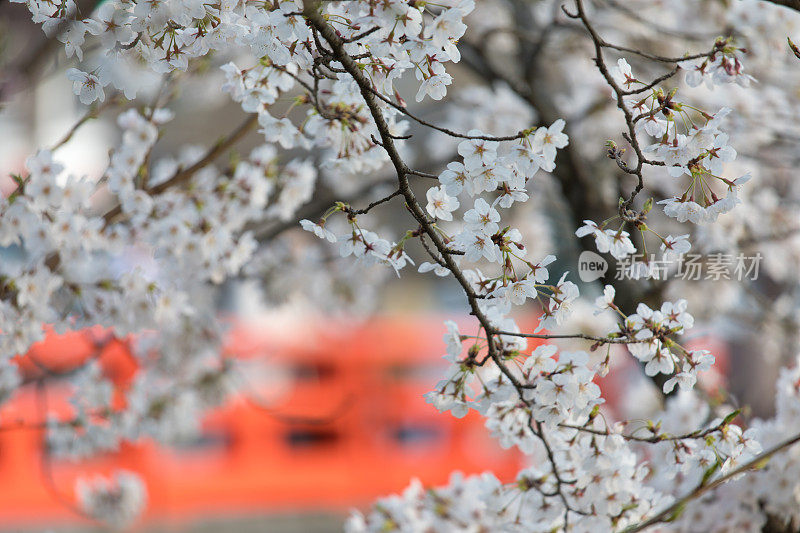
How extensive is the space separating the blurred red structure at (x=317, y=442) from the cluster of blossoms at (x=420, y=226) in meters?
4.09

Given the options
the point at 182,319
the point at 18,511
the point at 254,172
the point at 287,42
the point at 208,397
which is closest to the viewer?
the point at 287,42

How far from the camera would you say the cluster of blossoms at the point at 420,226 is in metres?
0.98

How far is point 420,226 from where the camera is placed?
1.01 meters

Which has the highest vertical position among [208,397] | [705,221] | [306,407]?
[306,407]

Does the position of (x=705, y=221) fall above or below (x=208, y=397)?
below

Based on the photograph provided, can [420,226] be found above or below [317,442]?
below

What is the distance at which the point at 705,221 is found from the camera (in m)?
1.03

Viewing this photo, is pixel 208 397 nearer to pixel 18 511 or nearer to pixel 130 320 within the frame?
pixel 130 320

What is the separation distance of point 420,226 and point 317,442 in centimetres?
565

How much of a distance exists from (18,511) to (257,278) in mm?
3999

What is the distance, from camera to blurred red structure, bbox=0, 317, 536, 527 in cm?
589


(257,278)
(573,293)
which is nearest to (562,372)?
(573,293)

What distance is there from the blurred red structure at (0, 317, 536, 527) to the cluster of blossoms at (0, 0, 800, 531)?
4089mm

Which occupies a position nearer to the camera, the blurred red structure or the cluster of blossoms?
the cluster of blossoms
